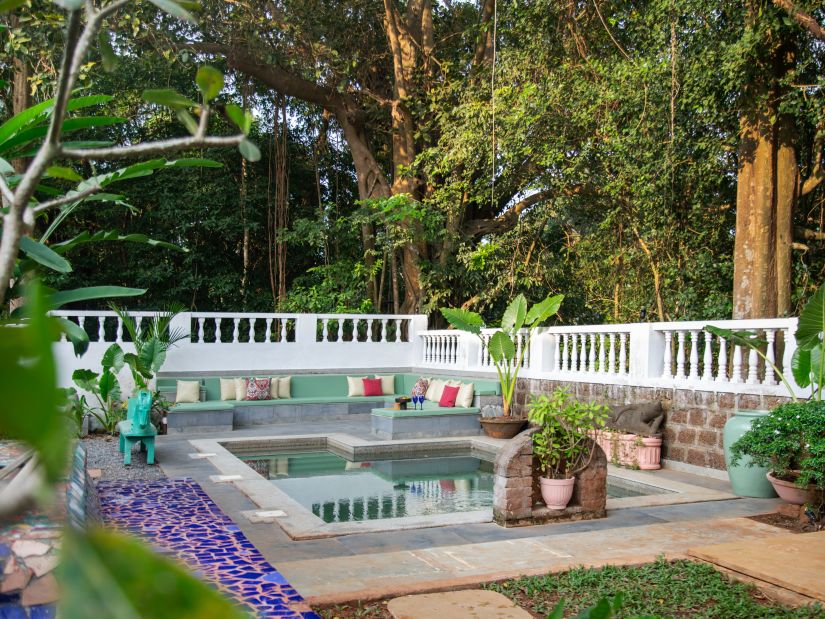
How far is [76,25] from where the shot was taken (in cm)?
82

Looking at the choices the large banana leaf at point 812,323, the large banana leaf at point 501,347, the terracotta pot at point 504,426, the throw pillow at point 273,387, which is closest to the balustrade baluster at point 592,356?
the large banana leaf at point 501,347

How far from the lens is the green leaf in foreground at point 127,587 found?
0.37 m

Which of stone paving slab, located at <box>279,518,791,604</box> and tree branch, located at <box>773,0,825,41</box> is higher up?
tree branch, located at <box>773,0,825,41</box>

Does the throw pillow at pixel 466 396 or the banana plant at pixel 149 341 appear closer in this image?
the banana plant at pixel 149 341

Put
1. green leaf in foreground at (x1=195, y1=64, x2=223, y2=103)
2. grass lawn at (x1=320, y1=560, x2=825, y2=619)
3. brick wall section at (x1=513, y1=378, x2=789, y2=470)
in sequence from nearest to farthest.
Answer: green leaf in foreground at (x1=195, y1=64, x2=223, y2=103), grass lawn at (x1=320, y1=560, x2=825, y2=619), brick wall section at (x1=513, y1=378, x2=789, y2=470)

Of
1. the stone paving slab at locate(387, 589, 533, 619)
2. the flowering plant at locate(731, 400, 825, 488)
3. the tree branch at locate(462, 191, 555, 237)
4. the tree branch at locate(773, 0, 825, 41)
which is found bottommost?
the stone paving slab at locate(387, 589, 533, 619)

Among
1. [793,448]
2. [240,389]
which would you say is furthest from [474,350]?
[793,448]

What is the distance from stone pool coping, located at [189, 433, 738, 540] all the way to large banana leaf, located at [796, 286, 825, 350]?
1.56 metres

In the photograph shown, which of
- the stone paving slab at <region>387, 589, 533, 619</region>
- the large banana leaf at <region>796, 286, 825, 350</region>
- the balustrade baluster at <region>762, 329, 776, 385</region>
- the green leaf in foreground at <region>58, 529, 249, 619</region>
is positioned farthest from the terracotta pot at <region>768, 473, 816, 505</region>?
the green leaf in foreground at <region>58, 529, 249, 619</region>

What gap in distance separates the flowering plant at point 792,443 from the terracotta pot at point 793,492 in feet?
0.17

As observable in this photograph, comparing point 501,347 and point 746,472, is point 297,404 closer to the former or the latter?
point 501,347

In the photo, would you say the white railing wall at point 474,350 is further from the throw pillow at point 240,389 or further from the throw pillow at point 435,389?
the throw pillow at point 240,389

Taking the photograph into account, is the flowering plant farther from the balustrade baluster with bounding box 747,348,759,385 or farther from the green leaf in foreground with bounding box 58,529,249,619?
the green leaf in foreground with bounding box 58,529,249,619

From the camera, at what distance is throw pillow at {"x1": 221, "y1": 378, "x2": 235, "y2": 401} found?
1210cm
